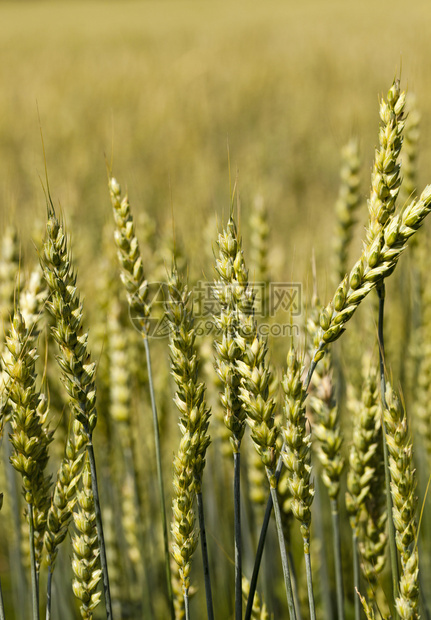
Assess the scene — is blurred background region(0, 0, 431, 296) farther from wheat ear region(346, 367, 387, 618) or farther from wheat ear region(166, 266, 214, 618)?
wheat ear region(166, 266, 214, 618)

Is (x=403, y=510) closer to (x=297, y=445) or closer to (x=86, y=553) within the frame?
(x=297, y=445)

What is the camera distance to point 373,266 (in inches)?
31.0

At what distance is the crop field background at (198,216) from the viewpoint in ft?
4.99

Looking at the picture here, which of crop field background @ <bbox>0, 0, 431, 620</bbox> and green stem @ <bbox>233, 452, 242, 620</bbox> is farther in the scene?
crop field background @ <bbox>0, 0, 431, 620</bbox>

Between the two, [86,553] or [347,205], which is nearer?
[86,553]

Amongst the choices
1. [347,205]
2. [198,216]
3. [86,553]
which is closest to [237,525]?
[86,553]

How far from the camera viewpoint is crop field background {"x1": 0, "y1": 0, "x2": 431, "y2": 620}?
4.99 feet

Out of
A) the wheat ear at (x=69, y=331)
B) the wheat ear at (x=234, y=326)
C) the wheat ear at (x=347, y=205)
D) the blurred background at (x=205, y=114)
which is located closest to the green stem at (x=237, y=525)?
the wheat ear at (x=234, y=326)

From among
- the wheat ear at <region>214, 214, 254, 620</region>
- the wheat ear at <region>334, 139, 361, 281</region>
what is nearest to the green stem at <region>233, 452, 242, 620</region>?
the wheat ear at <region>214, 214, 254, 620</region>

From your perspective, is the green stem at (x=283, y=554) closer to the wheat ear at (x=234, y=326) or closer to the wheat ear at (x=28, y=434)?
the wheat ear at (x=234, y=326)

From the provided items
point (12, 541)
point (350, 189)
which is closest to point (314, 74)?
point (350, 189)

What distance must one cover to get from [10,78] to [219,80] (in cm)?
336

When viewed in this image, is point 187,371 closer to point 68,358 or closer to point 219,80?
point 68,358

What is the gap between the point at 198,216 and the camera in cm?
240
